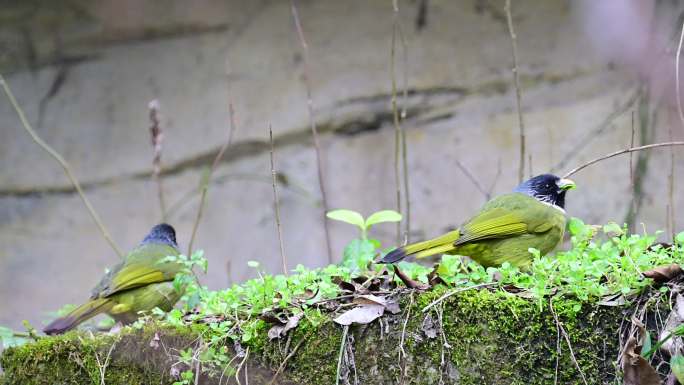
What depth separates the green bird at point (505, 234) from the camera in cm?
422

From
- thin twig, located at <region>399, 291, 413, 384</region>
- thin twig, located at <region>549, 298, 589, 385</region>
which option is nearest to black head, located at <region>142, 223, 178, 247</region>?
thin twig, located at <region>399, 291, 413, 384</region>

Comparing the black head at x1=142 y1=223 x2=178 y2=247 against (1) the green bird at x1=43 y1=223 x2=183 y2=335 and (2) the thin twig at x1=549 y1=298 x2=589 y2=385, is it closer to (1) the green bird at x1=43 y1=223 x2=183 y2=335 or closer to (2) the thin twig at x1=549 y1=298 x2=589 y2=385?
(1) the green bird at x1=43 y1=223 x2=183 y2=335

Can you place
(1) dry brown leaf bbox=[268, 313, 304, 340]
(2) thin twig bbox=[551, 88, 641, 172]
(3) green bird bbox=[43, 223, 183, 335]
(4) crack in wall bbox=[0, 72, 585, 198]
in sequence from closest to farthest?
(1) dry brown leaf bbox=[268, 313, 304, 340]
(3) green bird bbox=[43, 223, 183, 335]
(2) thin twig bbox=[551, 88, 641, 172]
(4) crack in wall bbox=[0, 72, 585, 198]

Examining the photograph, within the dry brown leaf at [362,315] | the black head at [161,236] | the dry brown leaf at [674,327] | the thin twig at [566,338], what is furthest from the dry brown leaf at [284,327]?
the black head at [161,236]

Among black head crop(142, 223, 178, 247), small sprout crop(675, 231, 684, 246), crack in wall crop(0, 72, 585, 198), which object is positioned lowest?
black head crop(142, 223, 178, 247)

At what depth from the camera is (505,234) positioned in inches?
171

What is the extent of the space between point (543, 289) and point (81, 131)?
541 centimetres

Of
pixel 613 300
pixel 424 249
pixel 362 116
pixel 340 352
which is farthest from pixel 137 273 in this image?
pixel 362 116

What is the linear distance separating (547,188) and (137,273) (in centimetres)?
234

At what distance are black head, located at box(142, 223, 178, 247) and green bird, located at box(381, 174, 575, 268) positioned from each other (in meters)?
2.22

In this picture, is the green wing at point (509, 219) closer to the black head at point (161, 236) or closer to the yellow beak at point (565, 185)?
the yellow beak at point (565, 185)

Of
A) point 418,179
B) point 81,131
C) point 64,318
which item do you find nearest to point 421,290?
point 64,318

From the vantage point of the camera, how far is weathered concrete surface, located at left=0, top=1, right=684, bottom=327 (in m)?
7.04

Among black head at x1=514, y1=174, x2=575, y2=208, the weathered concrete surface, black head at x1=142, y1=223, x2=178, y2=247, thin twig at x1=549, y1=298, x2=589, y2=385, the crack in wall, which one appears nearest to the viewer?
thin twig at x1=549, y1=298, x2=589, y2=385
